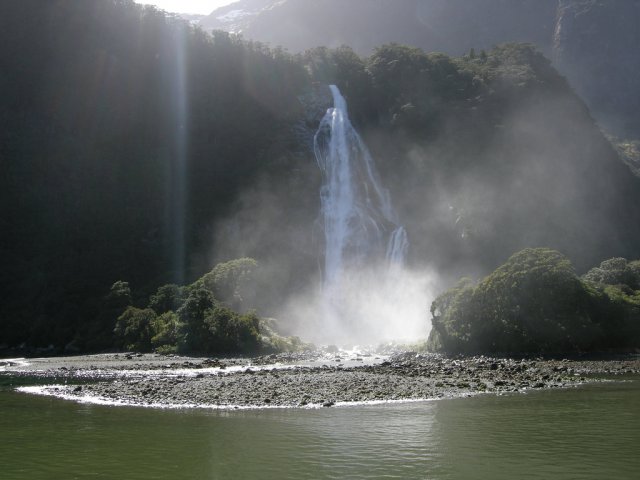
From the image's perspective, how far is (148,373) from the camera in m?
31.7

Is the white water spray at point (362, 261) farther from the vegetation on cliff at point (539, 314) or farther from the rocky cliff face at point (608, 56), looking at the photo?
the rocky cliff face at point (608, 56)

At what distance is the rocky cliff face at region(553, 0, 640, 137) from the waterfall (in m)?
101

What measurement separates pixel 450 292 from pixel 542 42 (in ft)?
510

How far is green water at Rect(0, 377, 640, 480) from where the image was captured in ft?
37.9

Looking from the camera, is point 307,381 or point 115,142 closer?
point 307,381

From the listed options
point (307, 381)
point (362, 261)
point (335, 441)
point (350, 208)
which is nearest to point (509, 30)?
point (350, 208)

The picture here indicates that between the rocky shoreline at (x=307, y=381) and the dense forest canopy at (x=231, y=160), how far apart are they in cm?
3061

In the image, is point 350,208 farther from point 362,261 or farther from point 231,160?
point 231,160

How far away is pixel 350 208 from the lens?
265ft

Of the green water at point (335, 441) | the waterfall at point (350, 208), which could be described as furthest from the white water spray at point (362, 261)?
the green water at point (335, 441)

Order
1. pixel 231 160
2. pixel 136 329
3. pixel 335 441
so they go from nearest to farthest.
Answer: pixel 335 441 < pixel 136 329 < pixel 231 160

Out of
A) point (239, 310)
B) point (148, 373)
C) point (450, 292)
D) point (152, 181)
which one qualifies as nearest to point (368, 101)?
point (152, 181)

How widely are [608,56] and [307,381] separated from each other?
17396 cm

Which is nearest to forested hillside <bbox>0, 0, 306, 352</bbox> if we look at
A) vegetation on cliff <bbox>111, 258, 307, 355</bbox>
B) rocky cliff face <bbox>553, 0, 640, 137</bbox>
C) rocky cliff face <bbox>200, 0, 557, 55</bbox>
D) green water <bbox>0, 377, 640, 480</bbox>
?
vegetation on cliff <bbox>111, 258, 307, 355</bbox>
